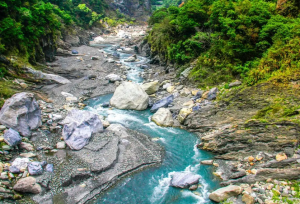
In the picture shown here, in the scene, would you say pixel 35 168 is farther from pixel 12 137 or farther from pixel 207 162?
pixel 207 162

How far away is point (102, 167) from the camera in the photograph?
10.8 metres

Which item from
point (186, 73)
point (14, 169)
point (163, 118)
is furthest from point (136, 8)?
point (14, 169)

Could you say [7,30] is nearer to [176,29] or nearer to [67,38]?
[176,29]

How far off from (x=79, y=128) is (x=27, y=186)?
14.2 ft

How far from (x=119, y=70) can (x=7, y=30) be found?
13.8m

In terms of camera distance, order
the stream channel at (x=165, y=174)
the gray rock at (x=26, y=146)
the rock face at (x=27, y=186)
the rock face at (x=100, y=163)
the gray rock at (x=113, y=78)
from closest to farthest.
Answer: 1. the rock face at (x=27, y=186)
2. the rock face at (x=100, y=163)
3. the stream channel at (x=165, y=174)
4. the gray rock at (x=26, y=146)
5. the gray rock at (x=113, y=78)

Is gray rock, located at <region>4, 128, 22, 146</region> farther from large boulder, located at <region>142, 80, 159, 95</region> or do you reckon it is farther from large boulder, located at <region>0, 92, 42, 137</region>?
large boulder, located at <region>142, 80, 159, 95</region>

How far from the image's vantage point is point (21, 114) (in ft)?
40.8

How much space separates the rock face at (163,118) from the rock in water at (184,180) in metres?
5.63

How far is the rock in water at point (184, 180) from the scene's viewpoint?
10.2m

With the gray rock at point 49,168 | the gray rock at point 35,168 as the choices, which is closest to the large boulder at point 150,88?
the gray rock at point 49,168

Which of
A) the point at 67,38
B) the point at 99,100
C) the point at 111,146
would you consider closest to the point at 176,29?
the point at 99,100

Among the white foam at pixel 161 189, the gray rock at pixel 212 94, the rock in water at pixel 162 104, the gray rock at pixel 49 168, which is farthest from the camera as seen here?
the rock in water at pixel 162 104

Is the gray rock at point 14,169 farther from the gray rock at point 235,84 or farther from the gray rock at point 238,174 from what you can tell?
the gray rock at point 235,84
